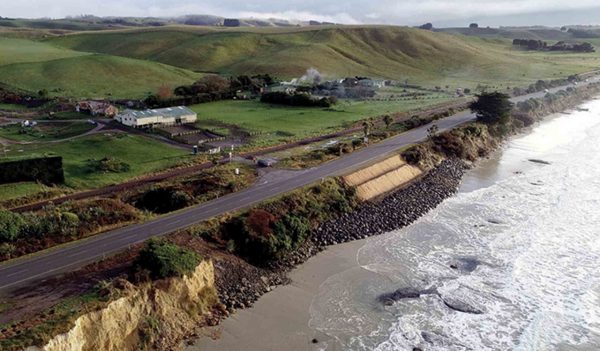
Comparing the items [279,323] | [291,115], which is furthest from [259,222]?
[291,115]

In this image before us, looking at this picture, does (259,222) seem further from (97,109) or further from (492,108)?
(492,108)

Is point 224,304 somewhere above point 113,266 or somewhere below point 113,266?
below

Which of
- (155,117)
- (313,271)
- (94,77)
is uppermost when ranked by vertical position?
(94,77)

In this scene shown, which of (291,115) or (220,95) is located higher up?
(220,95)

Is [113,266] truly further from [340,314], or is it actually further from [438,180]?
[438,180]

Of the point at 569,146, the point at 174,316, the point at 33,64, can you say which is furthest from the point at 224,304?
the point at 33,64

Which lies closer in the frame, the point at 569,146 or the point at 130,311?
the point at 130,311

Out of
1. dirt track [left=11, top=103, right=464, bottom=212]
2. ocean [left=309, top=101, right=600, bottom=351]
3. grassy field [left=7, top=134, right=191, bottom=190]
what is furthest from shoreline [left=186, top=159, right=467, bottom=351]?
grassy field [left=7, top=134, right=191, bottom=190]
